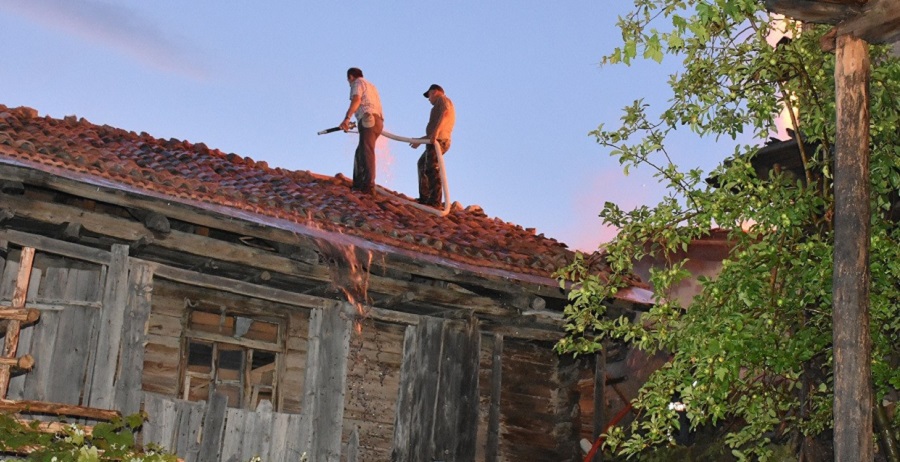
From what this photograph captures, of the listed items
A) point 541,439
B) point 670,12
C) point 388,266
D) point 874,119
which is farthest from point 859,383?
point 541,439

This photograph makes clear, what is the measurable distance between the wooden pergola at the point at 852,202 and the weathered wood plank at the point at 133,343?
6164mm

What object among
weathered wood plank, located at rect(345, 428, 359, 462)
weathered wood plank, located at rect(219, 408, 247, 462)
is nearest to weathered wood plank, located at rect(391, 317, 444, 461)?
weathered wood plank, located at rect(345, 428, 359, 462)

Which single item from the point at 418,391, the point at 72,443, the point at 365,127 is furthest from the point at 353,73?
the point at 72,443

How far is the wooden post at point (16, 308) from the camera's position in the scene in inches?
358

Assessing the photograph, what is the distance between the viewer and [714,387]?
7668 millimetres

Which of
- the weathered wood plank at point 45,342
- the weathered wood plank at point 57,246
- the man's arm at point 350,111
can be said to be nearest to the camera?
the weathered wood plank at point 57,246

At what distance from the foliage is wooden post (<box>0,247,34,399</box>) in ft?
1.54

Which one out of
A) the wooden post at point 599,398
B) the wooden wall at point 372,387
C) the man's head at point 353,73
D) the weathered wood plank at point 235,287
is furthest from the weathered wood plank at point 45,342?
the wooden post at point 599,398

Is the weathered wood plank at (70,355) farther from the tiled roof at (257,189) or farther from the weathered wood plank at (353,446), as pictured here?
the weathered wood plank at (353,446)

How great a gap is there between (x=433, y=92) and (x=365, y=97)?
3.91 feet

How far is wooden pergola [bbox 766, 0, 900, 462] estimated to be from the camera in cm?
645

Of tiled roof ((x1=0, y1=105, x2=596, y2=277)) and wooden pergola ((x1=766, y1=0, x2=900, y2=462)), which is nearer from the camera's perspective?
wooden pergola ((x1=766, y1=0, x2=900, y2=462))

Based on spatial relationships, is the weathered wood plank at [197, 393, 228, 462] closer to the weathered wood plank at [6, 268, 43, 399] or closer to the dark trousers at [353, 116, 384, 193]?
the weathered wood plank at [6, 268, 43, 399]

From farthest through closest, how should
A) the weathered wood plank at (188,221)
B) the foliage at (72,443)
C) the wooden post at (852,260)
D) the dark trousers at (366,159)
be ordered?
the dark trousers at (366,159) → the weathered wood plank at (188,221) → the foliage at (72,443) → the wooden post at (852,260)
